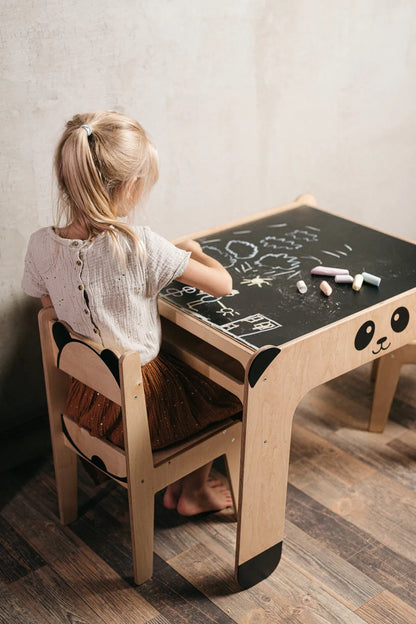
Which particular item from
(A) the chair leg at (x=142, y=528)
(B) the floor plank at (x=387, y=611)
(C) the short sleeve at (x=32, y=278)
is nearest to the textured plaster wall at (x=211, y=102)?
(C) the short sleeve at (x=32, y=278)

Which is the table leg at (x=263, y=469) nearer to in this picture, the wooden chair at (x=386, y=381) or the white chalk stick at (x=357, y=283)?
the white chalk stick at (x=357, y=283)

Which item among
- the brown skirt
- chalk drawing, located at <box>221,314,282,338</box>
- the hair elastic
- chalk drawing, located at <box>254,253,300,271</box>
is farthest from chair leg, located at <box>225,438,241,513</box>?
the hair elastic

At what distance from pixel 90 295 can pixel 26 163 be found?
1.96 feet

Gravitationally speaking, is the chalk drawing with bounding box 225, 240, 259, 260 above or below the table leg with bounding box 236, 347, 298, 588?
above

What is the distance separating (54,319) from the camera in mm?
1692

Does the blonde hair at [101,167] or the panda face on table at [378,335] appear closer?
the blonde hair at [101,167]

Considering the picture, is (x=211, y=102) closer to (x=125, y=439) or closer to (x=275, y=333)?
(x=275, y=333)

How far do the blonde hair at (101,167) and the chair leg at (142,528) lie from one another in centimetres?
59

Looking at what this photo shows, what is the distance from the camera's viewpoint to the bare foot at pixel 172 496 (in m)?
2.04

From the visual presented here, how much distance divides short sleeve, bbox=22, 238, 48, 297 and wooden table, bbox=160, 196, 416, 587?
30 centimetres

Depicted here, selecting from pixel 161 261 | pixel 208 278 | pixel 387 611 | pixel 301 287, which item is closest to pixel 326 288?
pixel 301 287

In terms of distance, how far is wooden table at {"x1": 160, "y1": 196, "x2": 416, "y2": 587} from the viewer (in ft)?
5.25

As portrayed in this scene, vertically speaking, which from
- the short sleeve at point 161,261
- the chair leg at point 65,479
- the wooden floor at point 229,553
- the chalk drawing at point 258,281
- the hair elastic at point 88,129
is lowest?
the wooden floor at point 229,553

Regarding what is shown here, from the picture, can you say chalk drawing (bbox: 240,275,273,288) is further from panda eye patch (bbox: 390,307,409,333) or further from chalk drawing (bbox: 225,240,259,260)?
panda eye patch (bbox: 390,307,409,333)
